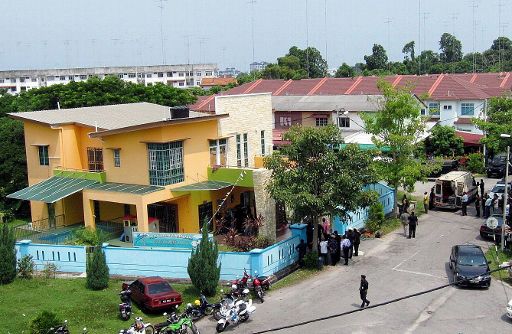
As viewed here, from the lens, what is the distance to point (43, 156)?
33.0 metres

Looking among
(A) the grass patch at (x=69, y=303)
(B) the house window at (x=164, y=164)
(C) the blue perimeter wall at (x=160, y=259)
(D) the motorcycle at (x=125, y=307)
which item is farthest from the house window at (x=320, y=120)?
(D) the motorcycle at (x=125, y=307)

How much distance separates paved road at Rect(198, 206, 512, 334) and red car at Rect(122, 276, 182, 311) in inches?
56.6

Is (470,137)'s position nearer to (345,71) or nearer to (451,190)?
(451,190)

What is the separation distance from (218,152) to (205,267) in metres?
11.4

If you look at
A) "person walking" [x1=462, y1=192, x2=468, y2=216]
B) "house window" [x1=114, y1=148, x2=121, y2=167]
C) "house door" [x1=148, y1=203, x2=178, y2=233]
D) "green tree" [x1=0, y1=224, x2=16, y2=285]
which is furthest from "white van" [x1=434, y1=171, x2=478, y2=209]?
"green tree" [x1=0, y1=224, x2=16, y2=285]

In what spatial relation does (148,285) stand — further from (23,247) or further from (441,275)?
(441,275)

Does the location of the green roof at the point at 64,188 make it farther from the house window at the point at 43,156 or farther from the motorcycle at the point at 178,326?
the motorcycle at the point at 178,326

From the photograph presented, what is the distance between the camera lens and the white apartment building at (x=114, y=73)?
134 meters

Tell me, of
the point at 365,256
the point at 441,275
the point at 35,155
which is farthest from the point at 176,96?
the point at 441,275

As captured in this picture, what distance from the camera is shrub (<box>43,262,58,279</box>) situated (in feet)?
76.9

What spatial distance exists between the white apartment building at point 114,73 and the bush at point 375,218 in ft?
344

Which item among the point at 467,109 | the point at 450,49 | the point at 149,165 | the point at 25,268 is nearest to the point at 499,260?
the point at 149,165

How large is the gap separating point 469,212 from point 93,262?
2096 cm

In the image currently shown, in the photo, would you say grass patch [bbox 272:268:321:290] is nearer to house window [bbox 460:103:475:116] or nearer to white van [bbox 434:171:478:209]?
white van [bbox 434:171:478:209]
